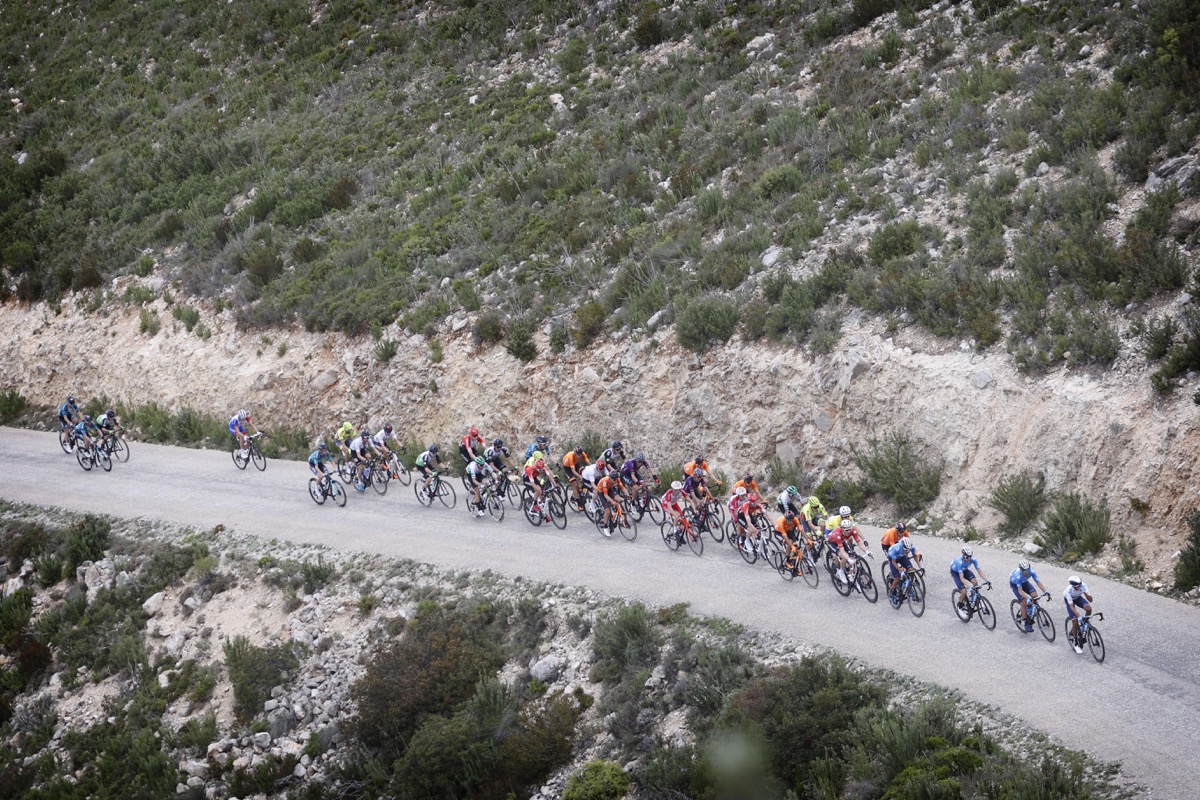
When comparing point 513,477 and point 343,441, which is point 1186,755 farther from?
point 343,441

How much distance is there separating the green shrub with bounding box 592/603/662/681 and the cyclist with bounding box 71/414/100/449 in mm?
21439

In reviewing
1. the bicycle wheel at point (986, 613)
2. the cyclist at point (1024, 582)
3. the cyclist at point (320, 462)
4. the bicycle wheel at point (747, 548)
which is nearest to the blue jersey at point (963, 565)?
the bicycle wheel at point (986, 613)

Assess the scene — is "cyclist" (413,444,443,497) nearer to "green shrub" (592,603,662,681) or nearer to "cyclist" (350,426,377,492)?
"cyclist" (350,426,377,492)


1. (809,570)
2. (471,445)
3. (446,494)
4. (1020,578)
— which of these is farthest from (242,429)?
(1020,578)

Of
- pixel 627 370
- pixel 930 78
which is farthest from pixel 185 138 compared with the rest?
pixel 930 78

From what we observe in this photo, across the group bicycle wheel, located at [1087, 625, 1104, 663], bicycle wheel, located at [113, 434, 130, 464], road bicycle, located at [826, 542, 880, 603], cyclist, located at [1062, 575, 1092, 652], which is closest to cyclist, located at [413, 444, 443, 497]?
road bicycle, located at [826, 542, 880, 603]

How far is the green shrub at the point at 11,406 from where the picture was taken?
38.5 meters

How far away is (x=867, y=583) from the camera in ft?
56.4

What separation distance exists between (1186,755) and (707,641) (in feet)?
23.9

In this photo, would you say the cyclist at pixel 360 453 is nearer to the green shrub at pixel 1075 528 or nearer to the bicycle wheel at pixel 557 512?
the bicycle wheel at pixel 557 512

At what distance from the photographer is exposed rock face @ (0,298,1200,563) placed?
696 inches

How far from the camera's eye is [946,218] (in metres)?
23.7

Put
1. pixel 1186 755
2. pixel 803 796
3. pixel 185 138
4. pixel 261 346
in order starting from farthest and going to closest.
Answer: pixel 185 138 < pixel 261 346 < pixel 803 796 < pixel 1186 755

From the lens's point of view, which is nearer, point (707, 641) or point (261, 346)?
point (707, 641)
